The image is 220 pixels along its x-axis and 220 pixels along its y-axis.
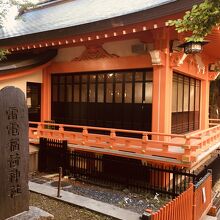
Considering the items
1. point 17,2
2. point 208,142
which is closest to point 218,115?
point 208,142

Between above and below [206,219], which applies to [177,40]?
above

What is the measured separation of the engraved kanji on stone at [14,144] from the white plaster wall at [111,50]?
7300mm

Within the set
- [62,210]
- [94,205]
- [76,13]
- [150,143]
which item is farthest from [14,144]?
[76,13]

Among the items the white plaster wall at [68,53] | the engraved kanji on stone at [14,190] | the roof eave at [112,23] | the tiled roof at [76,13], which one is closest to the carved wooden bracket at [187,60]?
the tiled roof at [76,13]

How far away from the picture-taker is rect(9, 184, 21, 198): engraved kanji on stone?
18.2 feet

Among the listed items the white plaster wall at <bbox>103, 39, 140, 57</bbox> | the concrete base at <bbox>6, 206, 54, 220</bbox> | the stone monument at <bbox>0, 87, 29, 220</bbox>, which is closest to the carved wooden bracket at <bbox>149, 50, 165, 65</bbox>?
the white plaster wall at <bbox>103, 39, 140, 57</bbox>

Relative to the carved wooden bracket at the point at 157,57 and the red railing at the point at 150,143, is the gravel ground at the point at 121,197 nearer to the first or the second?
the red railing at the point at 150,143

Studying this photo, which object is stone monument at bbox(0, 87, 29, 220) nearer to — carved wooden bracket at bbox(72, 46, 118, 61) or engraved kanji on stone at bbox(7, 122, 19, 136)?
engraved kanji on stone at bbox(7, 122, 19, 136)

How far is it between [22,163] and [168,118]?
22.1 feet

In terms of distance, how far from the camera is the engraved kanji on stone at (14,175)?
5.57 metres

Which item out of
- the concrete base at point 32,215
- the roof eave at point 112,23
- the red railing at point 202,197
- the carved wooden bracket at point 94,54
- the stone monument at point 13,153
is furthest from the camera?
the carved wooden bracket at point 94,54

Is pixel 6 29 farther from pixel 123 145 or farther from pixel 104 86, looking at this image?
pixel 123 145

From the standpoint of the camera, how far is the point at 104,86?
510 inches

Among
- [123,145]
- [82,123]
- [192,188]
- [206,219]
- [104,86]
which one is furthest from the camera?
[82,123]
